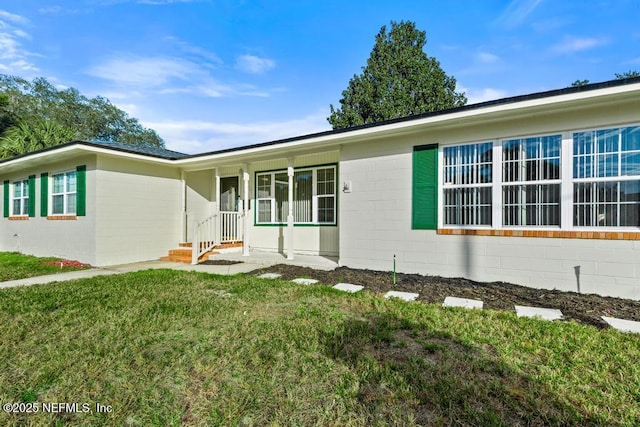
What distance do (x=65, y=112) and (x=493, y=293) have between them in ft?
119

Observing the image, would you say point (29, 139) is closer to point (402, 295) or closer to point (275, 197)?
point (275, 197)

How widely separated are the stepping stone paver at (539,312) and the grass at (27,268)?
336 inches

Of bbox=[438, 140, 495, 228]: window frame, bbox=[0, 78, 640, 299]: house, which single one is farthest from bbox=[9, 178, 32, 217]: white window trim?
bbox=[438, 140, 495, 228]: window frame

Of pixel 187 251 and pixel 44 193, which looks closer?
pixel 187 251

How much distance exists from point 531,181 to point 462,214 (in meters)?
1.10

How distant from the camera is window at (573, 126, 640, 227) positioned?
4211 millimetres

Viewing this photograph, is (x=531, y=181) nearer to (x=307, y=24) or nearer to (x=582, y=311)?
(x=582, y=311)

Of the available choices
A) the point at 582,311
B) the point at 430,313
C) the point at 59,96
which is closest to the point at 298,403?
the point at 430,313

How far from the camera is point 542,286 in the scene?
4.73 meters

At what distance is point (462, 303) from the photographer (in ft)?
13.3

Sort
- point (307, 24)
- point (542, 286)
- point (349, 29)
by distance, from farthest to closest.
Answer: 1. point (349, 29)
2. point (307, 24)
3. point (542, 286)

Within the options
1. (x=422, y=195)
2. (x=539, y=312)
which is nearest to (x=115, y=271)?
(x=422, y=195)

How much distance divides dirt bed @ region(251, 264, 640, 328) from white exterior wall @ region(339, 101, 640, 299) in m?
0.22

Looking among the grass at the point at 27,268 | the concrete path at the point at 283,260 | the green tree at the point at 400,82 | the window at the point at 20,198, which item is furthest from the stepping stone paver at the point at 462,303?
the green tree at the point at 400,82
